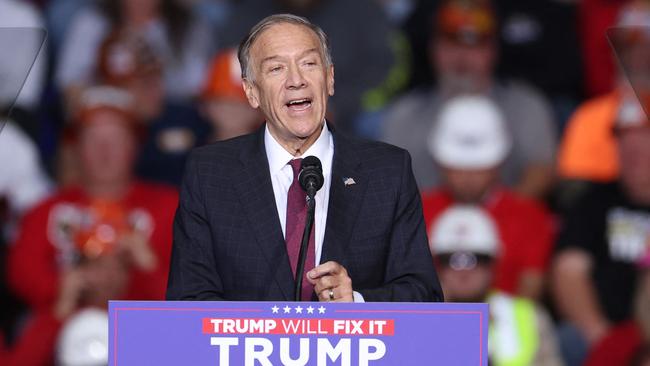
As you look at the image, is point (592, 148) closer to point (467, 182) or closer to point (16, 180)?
point (467, 182)

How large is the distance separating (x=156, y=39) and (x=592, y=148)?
6.49ft

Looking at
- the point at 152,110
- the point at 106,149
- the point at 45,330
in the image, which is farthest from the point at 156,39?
the point at 45,330

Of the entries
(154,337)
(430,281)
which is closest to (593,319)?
(430,281)

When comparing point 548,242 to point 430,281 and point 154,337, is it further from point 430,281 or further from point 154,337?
point 154,337

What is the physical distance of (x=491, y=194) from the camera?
5.78 metres

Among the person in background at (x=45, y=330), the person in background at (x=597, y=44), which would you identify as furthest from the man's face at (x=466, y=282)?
the person in background at (x=597, y=44)

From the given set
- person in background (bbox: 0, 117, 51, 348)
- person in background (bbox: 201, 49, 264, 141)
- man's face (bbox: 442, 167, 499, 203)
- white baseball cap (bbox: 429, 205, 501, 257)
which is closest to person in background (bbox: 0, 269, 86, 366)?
person in background (bbox: 0, 117, 51, 348)

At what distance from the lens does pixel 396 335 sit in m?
2.39

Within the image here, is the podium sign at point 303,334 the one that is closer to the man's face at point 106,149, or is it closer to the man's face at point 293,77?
the man's face at point 293,77

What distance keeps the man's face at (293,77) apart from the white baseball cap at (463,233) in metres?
2.86

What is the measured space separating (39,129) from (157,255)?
110cm

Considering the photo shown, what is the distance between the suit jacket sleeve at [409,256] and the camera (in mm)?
2586

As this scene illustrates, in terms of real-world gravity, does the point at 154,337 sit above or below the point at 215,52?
below

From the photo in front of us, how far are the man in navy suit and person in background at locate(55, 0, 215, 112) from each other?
12.4 ft
